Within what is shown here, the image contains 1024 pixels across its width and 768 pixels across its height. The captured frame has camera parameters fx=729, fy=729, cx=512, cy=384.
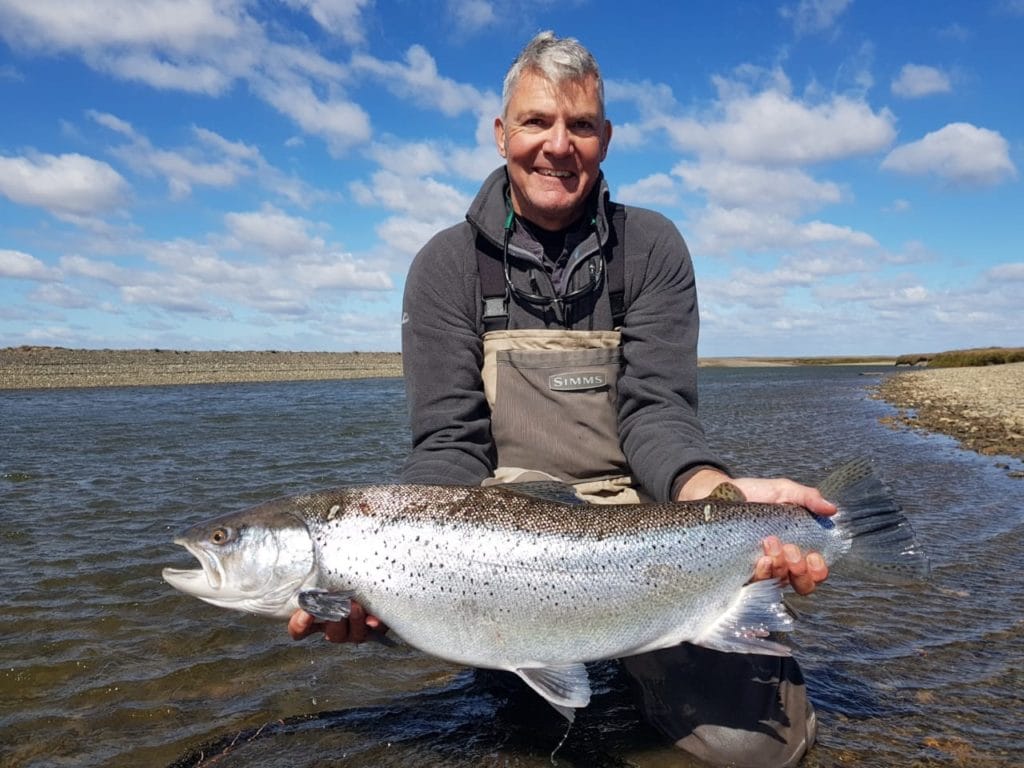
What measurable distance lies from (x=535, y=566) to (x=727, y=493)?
3.43 feet

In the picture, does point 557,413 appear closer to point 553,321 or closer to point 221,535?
point 553,321

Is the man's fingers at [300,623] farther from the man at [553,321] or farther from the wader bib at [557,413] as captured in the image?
the wader bib at [557,413]

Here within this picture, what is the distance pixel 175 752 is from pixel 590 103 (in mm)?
4344

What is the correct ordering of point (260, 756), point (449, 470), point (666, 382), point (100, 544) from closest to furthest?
point (260, 756)
point (449, 470)
point (666, 382)
point (100, 544)

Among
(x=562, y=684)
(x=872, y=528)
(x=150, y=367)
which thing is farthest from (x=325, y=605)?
(x=150, y=367)

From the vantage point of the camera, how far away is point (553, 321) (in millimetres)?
4660

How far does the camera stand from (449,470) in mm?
4238

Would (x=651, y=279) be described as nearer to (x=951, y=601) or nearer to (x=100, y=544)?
(x=951, y=601)

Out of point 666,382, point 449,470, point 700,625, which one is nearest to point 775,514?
point 700,625

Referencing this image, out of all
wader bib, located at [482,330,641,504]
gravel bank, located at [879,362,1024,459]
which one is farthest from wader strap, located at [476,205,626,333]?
gravel bank, located at [879,362,1024,459]

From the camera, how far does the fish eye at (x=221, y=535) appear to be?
3.56 meters

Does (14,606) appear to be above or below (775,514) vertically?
below

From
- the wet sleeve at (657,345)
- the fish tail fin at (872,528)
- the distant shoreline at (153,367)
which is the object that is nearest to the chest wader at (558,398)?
the wet sleeve at (657,345)

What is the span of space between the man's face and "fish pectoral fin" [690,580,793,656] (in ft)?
8.21
